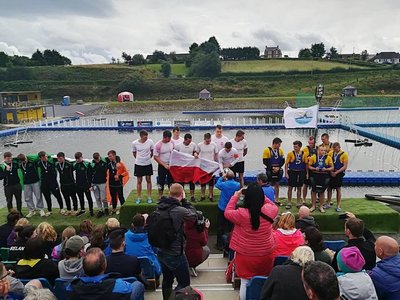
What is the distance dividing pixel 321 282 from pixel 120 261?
228 cm

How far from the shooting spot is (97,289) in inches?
113

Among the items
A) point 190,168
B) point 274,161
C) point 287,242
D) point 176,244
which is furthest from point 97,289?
point 274,161

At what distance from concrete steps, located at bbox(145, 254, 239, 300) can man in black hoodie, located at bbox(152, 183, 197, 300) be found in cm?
75

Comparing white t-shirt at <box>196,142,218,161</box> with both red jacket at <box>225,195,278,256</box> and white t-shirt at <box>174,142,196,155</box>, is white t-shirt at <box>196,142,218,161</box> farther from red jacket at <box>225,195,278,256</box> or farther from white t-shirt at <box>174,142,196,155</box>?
red jacket at <box>225,195,278,256</box>

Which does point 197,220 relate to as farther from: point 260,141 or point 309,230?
point 260,141

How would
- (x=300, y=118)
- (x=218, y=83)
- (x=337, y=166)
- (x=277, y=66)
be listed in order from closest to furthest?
(x=337, y=166)
(x=300, y=118)
(x=218, y=83)
(x=277, y=66)

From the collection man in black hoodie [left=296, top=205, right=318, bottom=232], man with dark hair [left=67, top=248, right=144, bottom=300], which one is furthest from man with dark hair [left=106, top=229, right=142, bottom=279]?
man in black hoodie [left=296, top=205, right=318, bottom=232]

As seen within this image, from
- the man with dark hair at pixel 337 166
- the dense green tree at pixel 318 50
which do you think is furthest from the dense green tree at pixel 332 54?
the man with dark hair at pixel 337 166

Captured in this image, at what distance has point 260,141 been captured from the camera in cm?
2281

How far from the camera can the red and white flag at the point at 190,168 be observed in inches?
314

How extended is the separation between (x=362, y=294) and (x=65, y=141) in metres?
25.2

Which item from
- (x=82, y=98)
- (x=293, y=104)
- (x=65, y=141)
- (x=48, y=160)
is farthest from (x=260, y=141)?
(x=82, y=98)

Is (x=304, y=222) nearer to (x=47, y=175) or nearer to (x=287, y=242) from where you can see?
(x=287, y=242)

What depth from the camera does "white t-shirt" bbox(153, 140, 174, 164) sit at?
7.89 metres
